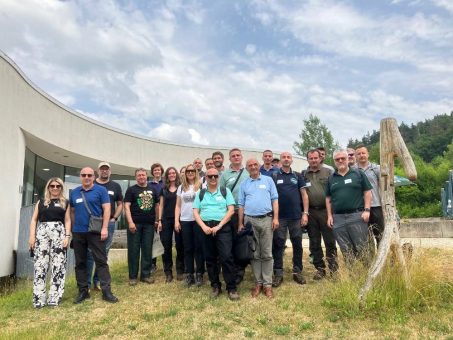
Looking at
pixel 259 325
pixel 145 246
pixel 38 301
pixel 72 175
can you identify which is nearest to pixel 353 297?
pixel 259 325

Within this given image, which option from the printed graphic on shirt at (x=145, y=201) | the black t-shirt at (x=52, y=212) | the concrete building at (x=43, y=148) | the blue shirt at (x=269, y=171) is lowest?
the black t-shirt at (x=52, y=212)

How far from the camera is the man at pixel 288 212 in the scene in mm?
6289

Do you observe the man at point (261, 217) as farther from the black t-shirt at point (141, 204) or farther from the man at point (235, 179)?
the black t-shirt at point (141, 204)

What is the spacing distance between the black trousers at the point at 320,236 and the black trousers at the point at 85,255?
10.4ft

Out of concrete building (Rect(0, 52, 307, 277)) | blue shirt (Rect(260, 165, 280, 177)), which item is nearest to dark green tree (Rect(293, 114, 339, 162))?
concrete building (Rect(0, 52, 307, 277))

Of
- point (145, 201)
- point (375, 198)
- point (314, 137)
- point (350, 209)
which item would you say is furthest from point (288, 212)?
point (314, 137)

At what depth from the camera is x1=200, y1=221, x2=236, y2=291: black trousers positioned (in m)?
5.80

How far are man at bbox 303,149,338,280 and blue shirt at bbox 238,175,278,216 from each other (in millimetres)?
742

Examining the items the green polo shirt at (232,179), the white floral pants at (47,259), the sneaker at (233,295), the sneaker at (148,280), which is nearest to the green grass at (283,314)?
the sneaker at (233,295)

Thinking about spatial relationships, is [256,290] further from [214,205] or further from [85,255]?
[85,255]

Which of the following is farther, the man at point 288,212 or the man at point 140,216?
the man at point 140,216

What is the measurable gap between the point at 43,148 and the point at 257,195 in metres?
10.2

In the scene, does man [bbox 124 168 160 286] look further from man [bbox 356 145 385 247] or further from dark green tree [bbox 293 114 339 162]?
dark green tree [bbox 293 114 339 162]

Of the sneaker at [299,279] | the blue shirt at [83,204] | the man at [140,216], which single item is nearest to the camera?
the blue shirt at [83,204]
